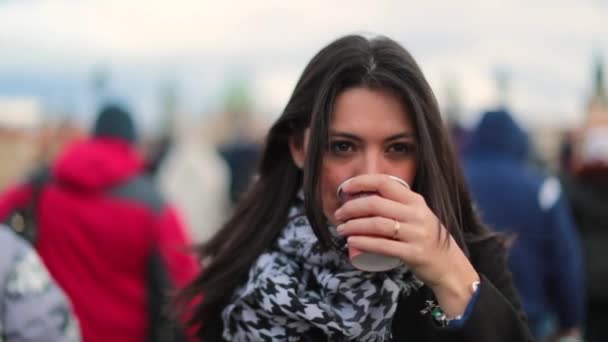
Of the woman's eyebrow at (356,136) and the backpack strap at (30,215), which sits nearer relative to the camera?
the woman's eyebrow at (356,136)

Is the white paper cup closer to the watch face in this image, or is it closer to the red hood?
the watch face

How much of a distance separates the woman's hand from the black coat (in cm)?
10

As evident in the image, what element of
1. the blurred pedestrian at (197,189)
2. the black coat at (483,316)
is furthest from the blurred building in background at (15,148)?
the black coat at (483,316)

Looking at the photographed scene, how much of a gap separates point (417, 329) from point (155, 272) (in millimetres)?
2320

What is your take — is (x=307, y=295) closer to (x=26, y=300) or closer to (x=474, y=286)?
(x=474, y=286)

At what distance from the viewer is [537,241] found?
4.27 meters

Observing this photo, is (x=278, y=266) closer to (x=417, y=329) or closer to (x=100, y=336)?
(x=417, y=329)

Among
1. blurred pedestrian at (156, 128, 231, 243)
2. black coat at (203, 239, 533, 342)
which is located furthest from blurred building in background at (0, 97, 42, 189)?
black coat at (203, 239, 533, 342)

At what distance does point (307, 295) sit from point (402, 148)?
418 millimetres

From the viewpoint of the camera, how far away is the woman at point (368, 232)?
1.71m

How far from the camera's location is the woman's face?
6.33 ft

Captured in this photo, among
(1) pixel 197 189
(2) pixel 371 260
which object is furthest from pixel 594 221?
(1) pixel 197 189

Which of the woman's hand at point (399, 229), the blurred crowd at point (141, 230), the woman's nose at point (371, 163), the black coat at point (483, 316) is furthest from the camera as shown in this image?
the blurred crowd at point (141, 230)

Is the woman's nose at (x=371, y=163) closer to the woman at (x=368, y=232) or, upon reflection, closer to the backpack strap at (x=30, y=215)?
the woman at (x=368, y=232)
